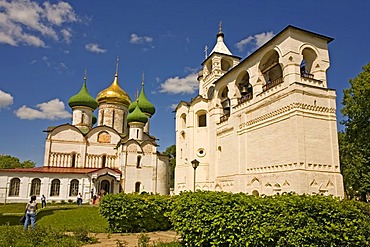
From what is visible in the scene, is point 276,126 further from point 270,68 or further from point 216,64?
point 216,64

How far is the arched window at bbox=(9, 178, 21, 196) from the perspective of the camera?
93.6 ft

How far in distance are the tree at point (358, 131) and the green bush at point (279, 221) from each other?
1726cm

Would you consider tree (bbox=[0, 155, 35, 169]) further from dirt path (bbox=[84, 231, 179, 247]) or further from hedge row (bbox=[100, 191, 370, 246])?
hedge row (bbox=[100, 191, 370, 246])

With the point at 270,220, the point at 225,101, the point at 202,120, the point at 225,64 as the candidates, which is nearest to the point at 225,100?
the point at 225,101

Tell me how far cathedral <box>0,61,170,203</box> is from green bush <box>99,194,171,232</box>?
20.3m

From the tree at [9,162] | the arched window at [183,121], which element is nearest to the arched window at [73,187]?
the arched window at [183,121]

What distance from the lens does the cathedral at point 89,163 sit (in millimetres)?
29156

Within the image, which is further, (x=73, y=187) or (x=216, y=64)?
(x=73, y=187)

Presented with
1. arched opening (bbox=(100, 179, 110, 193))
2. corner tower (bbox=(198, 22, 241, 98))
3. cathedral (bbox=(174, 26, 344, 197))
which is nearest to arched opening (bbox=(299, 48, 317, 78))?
cathedral (bbox=(174, 26, 344, 197))

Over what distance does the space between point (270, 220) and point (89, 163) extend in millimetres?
31006

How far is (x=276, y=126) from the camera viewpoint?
1883 centimetres

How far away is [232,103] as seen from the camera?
2436cm

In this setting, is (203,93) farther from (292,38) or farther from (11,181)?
(11,181)

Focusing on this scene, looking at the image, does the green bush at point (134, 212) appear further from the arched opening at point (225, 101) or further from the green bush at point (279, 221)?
the arched opening at point (225, 101)
